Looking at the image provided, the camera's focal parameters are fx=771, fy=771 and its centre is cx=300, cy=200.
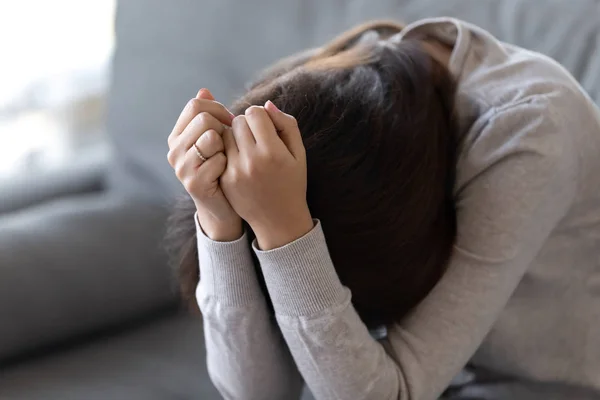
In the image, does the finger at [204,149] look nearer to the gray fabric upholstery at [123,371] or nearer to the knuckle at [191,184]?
the knuckle at [191,184]

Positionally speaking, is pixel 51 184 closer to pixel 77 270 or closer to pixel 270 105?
pixel 77 270

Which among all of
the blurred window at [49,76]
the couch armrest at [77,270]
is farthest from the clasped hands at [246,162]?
the blurred window at [49,76]

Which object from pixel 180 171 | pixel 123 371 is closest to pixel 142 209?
pixel 123 371

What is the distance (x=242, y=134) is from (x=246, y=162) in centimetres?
3

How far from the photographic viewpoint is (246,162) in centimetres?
64

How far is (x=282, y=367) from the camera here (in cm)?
87

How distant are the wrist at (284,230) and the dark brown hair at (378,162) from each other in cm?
Result: 3

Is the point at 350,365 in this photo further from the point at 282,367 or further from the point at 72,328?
the point at 72,328

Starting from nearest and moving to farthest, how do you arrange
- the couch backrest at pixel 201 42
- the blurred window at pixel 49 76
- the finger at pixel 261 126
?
the finger at pixel 261 126
the couch backrest at pixel 201 42
the blurred window at pixel 49 76

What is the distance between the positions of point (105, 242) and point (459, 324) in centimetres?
60

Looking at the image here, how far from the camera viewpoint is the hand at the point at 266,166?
64 centimetres

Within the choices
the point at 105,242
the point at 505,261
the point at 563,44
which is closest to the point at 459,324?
the point at 505,261

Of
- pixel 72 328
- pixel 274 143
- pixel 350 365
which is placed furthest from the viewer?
pixel 72 328

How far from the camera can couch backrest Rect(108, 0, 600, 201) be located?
1.00 m
